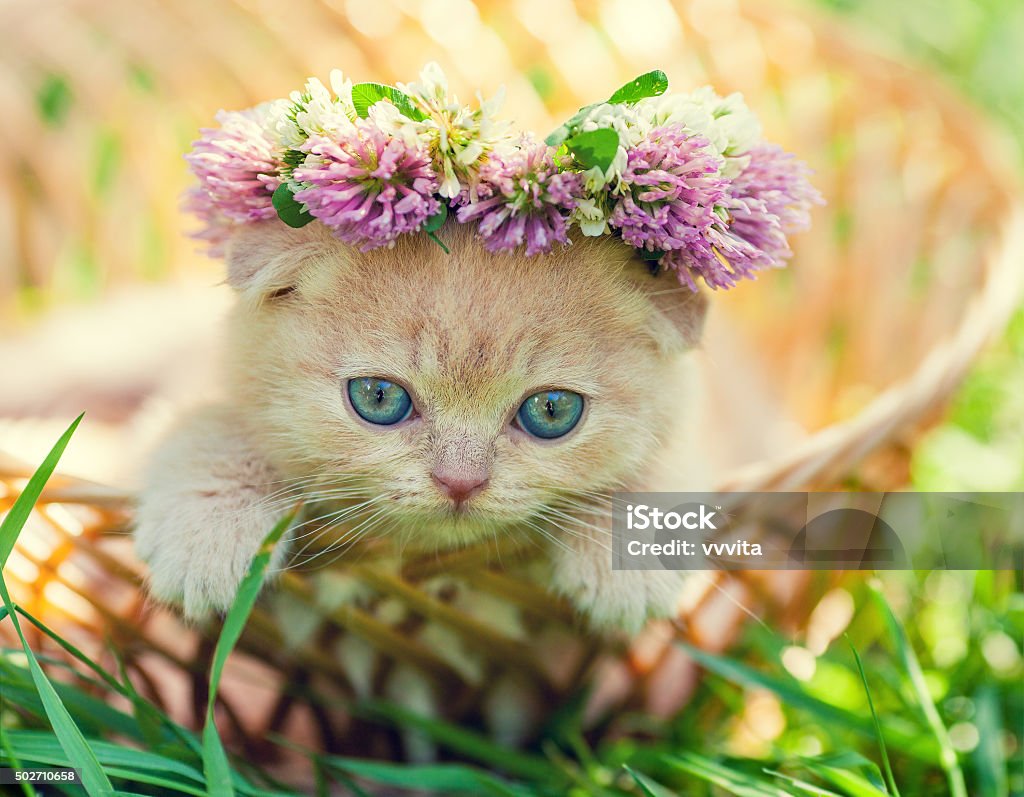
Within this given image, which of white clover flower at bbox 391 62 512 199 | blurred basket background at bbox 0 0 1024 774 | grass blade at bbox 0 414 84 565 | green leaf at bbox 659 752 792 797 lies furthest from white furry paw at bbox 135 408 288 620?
blurred basket background at bbox 0 0 1024 774

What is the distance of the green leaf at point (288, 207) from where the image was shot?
0.90 meters

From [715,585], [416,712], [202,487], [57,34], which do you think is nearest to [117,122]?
[57,34]

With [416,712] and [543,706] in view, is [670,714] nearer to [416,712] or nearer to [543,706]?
[543,706]

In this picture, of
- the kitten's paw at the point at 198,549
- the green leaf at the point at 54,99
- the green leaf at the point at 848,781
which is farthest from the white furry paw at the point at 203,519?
the green leaf at the point at 54,99

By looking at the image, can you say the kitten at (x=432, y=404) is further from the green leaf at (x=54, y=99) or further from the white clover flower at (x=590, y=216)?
the green leaf at (x=54, y=99)

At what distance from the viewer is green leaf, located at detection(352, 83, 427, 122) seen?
0.88 meters

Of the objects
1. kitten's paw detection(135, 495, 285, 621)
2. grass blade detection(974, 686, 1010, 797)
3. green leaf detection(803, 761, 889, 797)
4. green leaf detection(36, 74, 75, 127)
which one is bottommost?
green leaf detection(803, 761, 889, 797)

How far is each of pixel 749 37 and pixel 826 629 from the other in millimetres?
1444

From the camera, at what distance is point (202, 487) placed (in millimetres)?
1008

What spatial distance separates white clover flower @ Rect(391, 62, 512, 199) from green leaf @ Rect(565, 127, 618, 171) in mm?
76

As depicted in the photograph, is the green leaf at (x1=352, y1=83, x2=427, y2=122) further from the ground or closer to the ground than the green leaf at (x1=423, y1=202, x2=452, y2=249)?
further from the ground

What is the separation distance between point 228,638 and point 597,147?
62 cm

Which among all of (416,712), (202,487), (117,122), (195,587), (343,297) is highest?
(117,122)

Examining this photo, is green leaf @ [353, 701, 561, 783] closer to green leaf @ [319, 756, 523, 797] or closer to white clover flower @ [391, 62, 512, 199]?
green leaf @ [319, 756, 523, 797]
